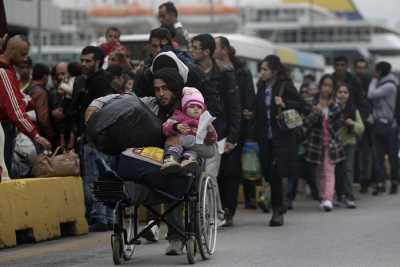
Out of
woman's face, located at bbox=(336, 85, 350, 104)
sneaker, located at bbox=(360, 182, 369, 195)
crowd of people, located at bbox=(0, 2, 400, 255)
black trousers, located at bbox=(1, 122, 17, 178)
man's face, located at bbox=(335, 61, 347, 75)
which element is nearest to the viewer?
crowd of people, located at bbox=(0, 2, 400, 255)

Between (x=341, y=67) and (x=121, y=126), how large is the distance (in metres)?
8.68

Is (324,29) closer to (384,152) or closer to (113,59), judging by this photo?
(384,152)

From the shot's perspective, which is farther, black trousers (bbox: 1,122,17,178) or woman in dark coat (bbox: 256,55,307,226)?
woman in dark coat (bbox: 256,55,307,226)

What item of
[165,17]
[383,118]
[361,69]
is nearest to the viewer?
[165,17]

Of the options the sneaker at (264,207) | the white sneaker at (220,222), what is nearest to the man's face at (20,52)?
the white sneaker at (220,222)

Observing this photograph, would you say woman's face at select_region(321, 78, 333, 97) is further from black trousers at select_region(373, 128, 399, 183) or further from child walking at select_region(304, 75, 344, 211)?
black trousers at select_region(373, 128, 399, 183)

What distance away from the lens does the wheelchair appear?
29.8 ft

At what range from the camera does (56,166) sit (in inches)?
484

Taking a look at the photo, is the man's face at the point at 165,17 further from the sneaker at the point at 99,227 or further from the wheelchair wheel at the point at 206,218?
the wheelchair wheel at the point at 206,218

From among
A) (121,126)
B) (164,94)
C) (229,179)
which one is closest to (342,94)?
(229,179)

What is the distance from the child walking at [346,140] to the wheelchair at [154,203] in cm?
692

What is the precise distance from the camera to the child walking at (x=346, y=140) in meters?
16.4

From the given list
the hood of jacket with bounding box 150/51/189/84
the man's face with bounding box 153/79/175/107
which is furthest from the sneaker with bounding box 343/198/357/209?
the man's face with bounding box 153/79/175/107

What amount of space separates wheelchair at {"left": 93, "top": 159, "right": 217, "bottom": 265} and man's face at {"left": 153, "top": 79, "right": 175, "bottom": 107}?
23.7 inches
